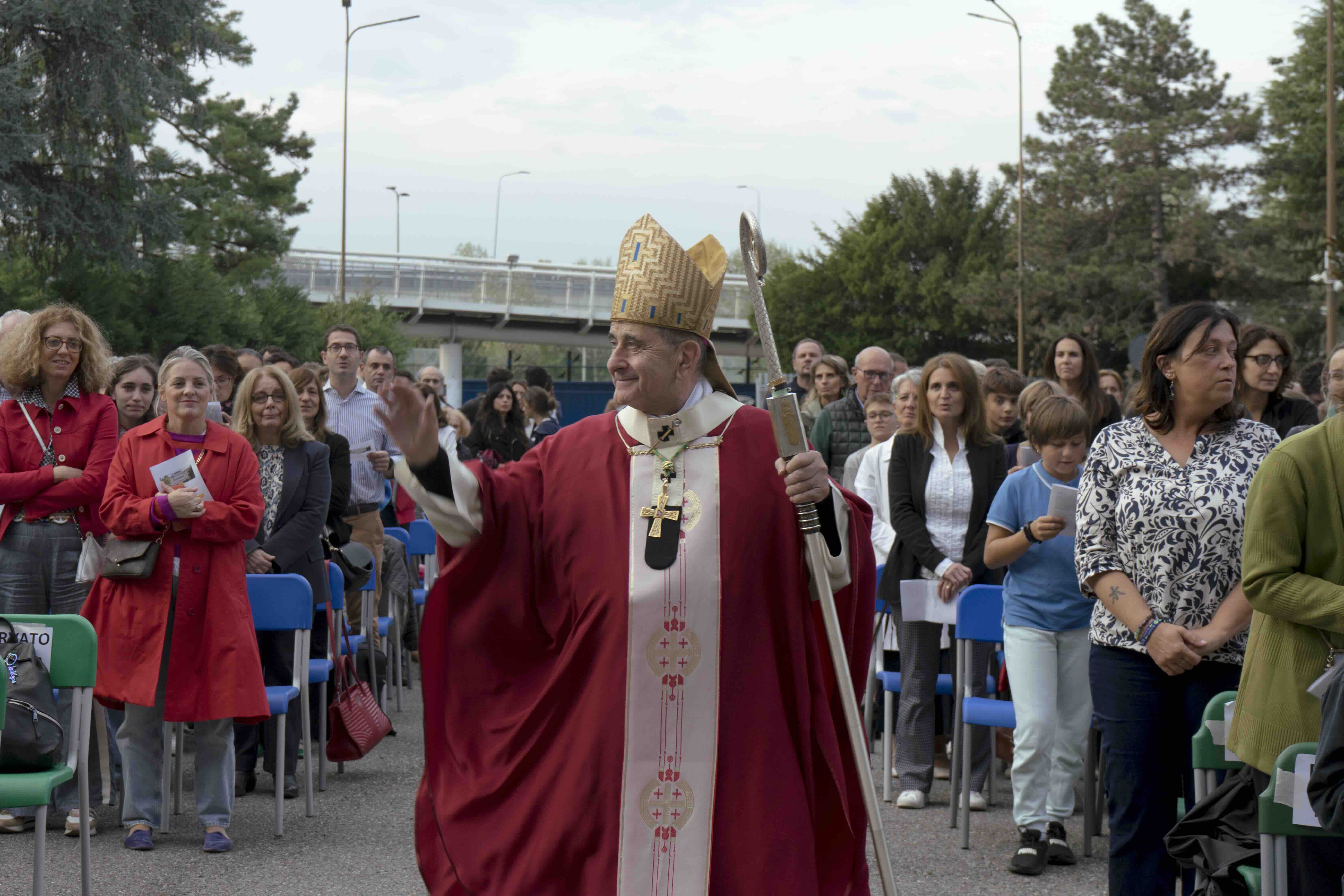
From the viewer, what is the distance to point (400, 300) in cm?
4600

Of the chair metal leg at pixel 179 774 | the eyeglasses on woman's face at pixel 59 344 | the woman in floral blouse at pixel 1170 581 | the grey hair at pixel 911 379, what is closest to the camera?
the woman in floral blouse at pixel 1170 581

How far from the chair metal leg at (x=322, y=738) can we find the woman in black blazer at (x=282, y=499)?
0.46 ft

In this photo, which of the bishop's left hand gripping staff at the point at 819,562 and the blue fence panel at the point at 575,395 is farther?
the blue fence panel at the point at 575,395

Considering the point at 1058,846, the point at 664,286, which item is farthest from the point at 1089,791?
the point at 664,286

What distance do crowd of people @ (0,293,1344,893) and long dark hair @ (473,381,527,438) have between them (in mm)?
3638

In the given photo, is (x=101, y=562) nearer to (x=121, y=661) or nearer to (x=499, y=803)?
(x=121, y=661)

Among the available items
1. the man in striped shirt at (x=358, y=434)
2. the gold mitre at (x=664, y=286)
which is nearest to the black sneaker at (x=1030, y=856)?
the gold mitre at (x=664, y=286)

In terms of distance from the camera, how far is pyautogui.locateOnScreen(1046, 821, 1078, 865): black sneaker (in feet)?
19.0

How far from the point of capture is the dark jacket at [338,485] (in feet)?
25.3

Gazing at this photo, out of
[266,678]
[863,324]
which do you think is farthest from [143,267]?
[863,324]

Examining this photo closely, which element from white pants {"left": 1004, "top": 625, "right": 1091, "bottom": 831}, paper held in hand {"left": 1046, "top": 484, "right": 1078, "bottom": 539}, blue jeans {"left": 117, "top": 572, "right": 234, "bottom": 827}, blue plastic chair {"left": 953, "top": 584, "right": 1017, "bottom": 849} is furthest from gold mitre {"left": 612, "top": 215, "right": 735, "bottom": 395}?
blue jeans {"left": 117, "top": 572, "right": 234, "bottom": 827}

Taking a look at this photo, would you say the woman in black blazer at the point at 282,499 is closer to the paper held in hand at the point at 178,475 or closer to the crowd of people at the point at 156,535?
the crowd of people at the point at 156,535

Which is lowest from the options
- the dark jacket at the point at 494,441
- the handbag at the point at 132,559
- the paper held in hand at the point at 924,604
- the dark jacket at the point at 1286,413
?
the paper held in hand at the point at 924,604

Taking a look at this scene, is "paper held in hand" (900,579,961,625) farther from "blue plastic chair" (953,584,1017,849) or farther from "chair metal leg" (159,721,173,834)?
"chair metal leg" (159,721,173,834)
